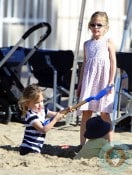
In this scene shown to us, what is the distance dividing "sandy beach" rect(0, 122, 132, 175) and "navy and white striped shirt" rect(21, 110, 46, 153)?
0.13m

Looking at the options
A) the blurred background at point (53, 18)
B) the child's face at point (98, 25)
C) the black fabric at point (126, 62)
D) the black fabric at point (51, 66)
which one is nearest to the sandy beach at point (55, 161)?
the black fabric at point (126, 62)

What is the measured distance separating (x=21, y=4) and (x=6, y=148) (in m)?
6.89

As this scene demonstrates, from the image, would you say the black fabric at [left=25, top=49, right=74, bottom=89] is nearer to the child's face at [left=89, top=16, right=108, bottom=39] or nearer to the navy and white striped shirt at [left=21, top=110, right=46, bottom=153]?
the child's face at [left=89, top=16, right=108, bottom=39]

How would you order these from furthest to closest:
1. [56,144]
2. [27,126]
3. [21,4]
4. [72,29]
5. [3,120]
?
[72,29] < [21,4] < [3,120] < [56,144] < [27,126]

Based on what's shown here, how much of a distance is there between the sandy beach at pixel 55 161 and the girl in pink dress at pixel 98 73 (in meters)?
0.43

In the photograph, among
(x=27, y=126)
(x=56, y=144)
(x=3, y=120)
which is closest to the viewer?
(x=27, y=126)

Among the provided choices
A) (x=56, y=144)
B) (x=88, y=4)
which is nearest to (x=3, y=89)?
(x=56, y=144)

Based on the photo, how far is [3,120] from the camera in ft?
33.6

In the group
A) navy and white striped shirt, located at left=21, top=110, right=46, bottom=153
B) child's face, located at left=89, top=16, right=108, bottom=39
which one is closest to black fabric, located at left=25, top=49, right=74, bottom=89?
child's face, located at left=89, top=16, right=108, bottom=39

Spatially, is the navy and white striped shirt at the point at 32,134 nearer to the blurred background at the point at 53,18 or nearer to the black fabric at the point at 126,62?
the black fabric at the point at 126,62

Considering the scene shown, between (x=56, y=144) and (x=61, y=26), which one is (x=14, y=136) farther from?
(x=61, y=26)

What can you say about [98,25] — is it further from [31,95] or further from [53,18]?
[53,18]

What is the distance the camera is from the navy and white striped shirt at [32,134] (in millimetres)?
7574

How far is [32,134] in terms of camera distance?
7.64 metres
